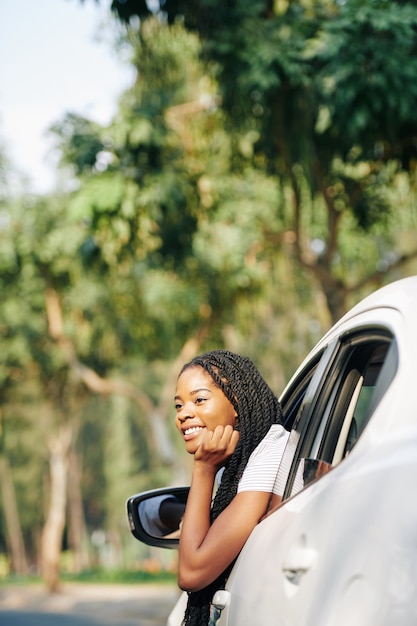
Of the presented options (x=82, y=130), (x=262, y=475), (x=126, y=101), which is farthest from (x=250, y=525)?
(x=126, y=101)

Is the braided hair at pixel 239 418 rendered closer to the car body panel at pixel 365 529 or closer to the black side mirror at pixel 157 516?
the car body panel at pixel 365 529

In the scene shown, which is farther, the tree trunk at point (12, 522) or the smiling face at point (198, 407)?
the tree trunk at point (12, 522)

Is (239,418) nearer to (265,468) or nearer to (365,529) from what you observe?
(265,468)

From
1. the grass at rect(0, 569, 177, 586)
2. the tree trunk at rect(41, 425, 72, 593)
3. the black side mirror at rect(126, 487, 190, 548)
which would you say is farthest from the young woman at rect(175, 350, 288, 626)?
the grass at rect(0, 569, 177, 586)

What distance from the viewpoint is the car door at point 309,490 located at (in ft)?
Result: 6.39

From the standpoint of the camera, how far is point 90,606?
76.1ft

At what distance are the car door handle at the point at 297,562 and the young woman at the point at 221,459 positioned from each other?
17.1 inches

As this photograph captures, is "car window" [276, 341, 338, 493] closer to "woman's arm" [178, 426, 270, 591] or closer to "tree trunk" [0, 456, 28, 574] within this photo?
"woman's arm" [178, 426, 270, 591]

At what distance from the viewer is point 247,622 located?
7.66ft

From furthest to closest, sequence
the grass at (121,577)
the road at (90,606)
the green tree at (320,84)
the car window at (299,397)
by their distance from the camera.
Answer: the grass at (121,577)
the road at (90,606)
the green tree at (320,84)
the car window at (299,397)

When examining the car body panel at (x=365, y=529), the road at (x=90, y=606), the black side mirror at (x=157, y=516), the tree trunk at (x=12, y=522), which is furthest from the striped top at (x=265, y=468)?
the tree trunk at (x=12, y=522)

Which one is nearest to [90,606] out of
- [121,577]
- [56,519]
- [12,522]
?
[56,519]

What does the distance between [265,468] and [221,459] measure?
0.53 feet

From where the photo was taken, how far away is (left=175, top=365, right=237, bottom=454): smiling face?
2768 mm
